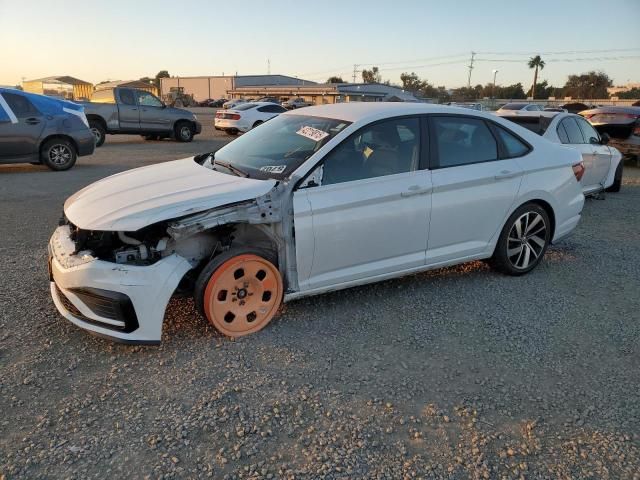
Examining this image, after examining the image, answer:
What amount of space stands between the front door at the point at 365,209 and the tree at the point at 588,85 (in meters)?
82.7

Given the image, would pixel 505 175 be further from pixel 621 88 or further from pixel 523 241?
pixel 621 88

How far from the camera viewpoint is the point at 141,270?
3.18 meters

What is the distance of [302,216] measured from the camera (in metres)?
3.57

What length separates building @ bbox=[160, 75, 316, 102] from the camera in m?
85.6

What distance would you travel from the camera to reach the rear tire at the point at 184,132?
17.8m

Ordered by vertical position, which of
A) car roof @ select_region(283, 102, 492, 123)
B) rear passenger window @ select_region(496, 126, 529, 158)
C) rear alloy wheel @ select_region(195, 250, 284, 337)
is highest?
car roof @ select_region(283, 102, 492, 123)

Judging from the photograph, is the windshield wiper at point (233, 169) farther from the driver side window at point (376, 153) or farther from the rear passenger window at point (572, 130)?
the rear passenger window at point (572, 130)

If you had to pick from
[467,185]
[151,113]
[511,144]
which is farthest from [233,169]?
[151,113]

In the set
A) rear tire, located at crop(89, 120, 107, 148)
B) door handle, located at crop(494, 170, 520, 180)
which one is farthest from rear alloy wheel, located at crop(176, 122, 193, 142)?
door handle, located at crop(494, 170, 520, 180)

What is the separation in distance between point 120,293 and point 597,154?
772 cm

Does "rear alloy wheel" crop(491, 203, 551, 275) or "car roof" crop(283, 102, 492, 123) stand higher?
"car roof" crop(283, 102, 492, 123)

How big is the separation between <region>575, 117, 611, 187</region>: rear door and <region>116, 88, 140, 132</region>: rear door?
13253 mm

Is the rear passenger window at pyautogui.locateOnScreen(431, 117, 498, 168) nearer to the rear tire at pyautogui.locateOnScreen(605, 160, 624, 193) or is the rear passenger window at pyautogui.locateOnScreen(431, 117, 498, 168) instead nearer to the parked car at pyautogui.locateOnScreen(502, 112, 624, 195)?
the parked car at pyautogui.locateOnScreen(502, 112, 624, 195)

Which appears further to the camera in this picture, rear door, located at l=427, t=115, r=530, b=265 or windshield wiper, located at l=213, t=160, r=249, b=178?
rear door, located at l=427, t=115, r=530, b=265
